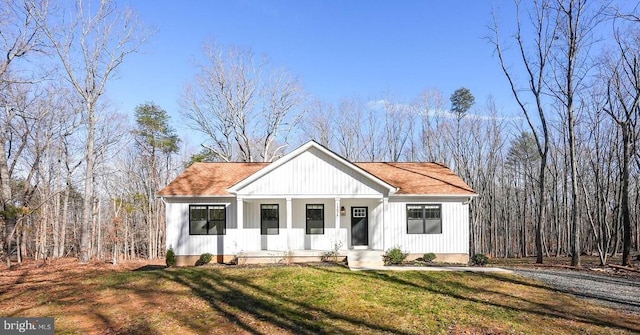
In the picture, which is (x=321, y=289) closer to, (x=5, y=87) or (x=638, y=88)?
(x=638, y=88)

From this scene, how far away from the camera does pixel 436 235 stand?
16.7 metres

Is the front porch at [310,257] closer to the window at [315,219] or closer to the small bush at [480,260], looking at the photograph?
the window at [315,219]

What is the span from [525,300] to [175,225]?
13855 millimetres

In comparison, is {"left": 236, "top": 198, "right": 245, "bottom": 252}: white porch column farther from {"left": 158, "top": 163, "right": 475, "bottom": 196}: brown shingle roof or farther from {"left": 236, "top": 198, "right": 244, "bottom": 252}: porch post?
{"left": 158, "top": 163, "right": 475, "bottom": 196}: brown shingle roof

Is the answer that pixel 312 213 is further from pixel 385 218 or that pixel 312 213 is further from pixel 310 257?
pixel 385 218

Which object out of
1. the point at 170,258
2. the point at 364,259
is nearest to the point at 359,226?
the point at 364,259

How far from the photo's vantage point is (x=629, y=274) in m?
14.6

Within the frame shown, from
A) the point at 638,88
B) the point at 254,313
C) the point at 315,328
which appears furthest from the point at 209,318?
the point at 638,88

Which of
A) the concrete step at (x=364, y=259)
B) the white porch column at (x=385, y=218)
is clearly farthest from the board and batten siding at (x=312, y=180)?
the concrete step at (x=364, y=259)

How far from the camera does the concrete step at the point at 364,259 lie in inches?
578

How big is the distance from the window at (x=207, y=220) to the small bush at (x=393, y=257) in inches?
288

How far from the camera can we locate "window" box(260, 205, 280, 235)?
16984 mm

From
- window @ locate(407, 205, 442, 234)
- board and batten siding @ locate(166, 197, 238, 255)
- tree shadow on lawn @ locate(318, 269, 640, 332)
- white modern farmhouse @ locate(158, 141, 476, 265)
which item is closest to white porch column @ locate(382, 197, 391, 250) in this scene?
white modern farmhouse @ locate(158, 141, 476, 265)

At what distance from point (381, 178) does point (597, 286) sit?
28.7 ft
